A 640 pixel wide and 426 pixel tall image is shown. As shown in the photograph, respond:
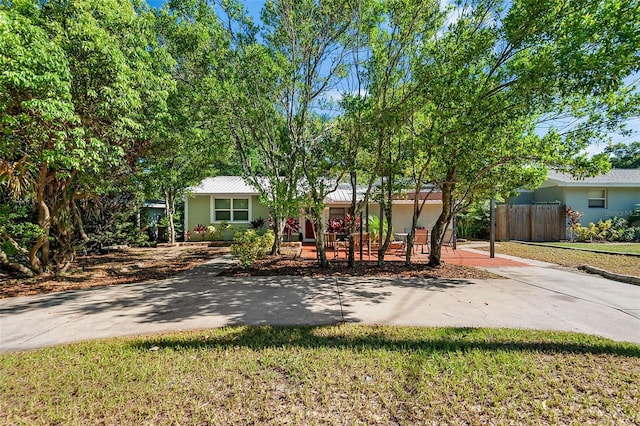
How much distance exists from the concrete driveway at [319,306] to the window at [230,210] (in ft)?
32.8

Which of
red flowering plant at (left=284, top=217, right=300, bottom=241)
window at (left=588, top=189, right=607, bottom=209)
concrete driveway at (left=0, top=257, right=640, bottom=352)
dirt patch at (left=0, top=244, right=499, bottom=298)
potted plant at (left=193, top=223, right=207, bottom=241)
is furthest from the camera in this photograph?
window at (left=588, top=189, right=607, bottom=209)

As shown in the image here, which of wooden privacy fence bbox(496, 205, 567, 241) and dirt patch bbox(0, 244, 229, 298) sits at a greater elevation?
wooden privacy fence bbox(496, 205, 567, 241)

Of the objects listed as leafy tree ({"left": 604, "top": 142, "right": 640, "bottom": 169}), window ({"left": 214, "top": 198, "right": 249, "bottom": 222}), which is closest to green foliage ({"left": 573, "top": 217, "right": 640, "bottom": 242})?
window ({"left": 214, "top": 198, "right": 249, "bottom": 222})

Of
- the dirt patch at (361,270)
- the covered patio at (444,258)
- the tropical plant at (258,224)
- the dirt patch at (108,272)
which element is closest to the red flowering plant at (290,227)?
the tropical plant at (258,224)

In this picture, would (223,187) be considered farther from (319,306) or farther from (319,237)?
(319,306)

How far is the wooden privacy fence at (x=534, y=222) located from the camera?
18641mm

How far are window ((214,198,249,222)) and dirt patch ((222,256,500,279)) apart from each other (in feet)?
26.9

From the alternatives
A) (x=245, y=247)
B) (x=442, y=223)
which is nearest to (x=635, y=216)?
(x=442, y=223)

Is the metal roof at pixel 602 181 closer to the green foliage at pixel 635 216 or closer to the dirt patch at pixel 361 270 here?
the green foliage at pixel 635 216

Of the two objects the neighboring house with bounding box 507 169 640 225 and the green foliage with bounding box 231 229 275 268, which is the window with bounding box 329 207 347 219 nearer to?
the green foliage with bounding box 231 229 275 268

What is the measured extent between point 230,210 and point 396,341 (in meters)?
15.4

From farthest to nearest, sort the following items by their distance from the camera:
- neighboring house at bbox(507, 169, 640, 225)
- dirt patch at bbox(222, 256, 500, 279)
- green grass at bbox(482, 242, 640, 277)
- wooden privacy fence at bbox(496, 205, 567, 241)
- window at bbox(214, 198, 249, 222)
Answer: neighboring house at bbox(507, 169, 640, 225), wooden privacy fence at bbox(496, 205, 567, 241), window at bbox(214, 198, 249, 222), green grass at bbox(482, 242, 640, 277), dirt patch at bbox(222, 256, 500, 279)

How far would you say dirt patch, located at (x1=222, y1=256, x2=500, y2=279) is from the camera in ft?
28.4

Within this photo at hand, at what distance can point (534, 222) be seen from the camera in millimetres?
18781
